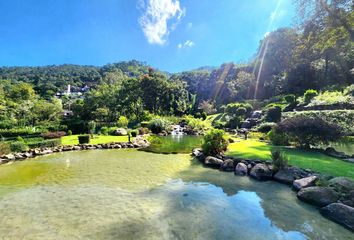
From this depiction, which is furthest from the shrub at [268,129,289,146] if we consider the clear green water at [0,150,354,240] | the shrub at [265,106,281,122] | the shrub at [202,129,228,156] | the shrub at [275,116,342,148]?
the shrub at [265,106,281,122]

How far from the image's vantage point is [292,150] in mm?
12984

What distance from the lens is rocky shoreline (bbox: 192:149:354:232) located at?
19.9ft

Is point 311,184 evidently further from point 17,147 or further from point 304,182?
point 17,147

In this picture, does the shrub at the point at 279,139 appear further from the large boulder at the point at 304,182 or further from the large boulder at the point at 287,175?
the large boulder at the point at 304,182

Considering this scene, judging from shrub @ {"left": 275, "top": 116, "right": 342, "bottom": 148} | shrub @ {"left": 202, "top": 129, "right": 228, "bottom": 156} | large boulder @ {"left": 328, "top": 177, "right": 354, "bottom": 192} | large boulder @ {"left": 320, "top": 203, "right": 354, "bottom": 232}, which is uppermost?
shrub @ {"left": 275, "top": 116, "right": 342, "bottom": 148}

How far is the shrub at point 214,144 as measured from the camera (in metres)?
13.5

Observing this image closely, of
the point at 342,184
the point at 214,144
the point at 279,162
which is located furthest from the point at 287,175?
the point at 214,144

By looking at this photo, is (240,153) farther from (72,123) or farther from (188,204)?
(72,123)

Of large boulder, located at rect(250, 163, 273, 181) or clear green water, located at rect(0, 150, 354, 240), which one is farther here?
large boulder, located at rect(250, 163, 273, 181)

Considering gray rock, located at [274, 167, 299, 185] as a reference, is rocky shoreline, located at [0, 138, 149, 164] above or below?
below

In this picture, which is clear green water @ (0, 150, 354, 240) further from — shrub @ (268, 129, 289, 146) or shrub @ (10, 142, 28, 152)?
shrub @ (268, 129, 289, 146)

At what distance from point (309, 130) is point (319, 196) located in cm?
649

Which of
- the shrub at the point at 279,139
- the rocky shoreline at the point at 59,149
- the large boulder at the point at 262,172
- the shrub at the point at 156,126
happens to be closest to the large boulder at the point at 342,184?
the large boulder at the point at 262,172

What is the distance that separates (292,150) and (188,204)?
8471 millimetres
